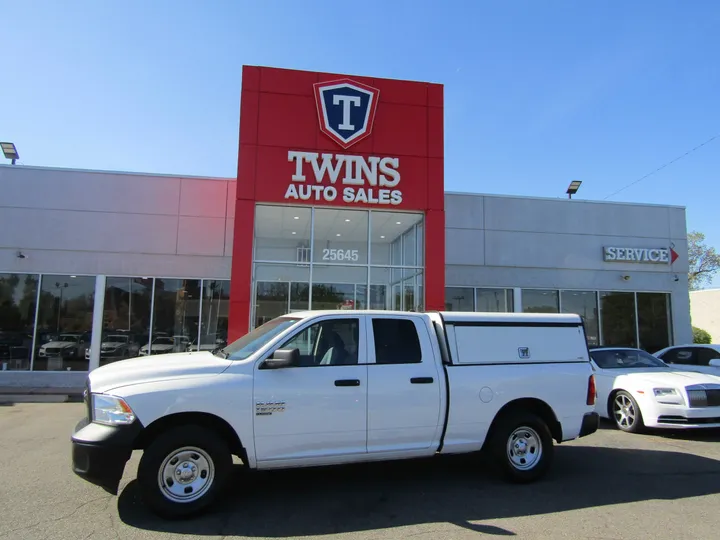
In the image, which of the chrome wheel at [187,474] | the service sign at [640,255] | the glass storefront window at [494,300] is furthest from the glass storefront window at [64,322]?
the service sign at [640,255]

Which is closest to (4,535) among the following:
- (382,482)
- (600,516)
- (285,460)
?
(285,460)

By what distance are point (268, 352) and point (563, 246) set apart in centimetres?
1431

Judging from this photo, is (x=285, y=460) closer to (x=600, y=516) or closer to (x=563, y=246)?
(x=600, y=516)

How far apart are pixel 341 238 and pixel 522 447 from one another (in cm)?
839

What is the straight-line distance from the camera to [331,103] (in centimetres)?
1257

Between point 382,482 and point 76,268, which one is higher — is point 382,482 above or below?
below

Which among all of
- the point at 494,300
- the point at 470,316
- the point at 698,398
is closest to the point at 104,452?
the point at 470,316

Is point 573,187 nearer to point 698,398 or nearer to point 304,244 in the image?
point 304,244

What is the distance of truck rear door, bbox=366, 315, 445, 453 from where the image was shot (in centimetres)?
509

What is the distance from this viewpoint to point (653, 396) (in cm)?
808

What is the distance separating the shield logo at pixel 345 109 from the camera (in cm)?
1250

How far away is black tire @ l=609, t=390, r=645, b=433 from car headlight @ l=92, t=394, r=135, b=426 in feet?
26.0

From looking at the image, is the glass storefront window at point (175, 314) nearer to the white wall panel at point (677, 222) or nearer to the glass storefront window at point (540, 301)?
the glass storefront window at point (540, 301)

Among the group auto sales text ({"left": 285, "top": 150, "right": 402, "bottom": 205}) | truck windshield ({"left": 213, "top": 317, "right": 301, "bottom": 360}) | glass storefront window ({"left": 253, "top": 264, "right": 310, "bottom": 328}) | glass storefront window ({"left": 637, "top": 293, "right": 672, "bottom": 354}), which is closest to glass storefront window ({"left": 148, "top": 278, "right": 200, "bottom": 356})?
glass storefront window ({"left": 253, "top": 264, "right": 310, "bottom": 328})
